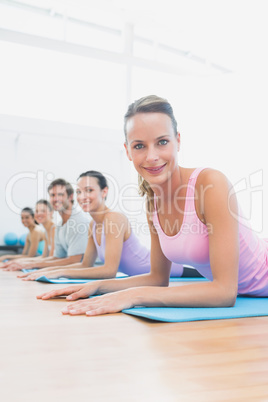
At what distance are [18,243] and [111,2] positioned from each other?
3469 mm

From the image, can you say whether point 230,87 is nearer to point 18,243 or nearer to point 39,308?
point 18,243

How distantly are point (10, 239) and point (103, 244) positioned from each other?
3425 mm

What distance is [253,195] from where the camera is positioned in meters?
4.52

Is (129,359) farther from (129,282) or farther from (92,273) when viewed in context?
(92,273)

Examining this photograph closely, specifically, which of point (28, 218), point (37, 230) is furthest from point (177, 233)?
point (28, 218)

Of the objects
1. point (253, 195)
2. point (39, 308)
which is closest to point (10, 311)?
point (39, 308)

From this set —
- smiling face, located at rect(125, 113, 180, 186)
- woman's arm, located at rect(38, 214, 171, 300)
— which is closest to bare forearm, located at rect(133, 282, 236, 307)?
woman's arm, located at rect(38, 214, 171, 300)

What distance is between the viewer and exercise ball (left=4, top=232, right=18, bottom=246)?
546 cm

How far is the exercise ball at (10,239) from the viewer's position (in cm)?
546

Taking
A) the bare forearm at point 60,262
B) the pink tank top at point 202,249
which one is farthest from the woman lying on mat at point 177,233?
the bare forearm at point 60,262

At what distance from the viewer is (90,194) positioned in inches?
102

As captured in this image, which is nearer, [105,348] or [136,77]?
[105,348]

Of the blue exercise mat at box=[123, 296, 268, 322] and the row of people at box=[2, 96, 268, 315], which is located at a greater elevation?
the row of people at box=[2, 96, 268, 315]

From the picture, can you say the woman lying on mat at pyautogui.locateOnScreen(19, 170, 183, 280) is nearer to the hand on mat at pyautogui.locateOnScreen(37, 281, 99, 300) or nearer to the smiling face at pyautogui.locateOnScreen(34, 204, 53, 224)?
the hand on mat at pyautogui.locateOnScreen(37, 281, 99, 300)
